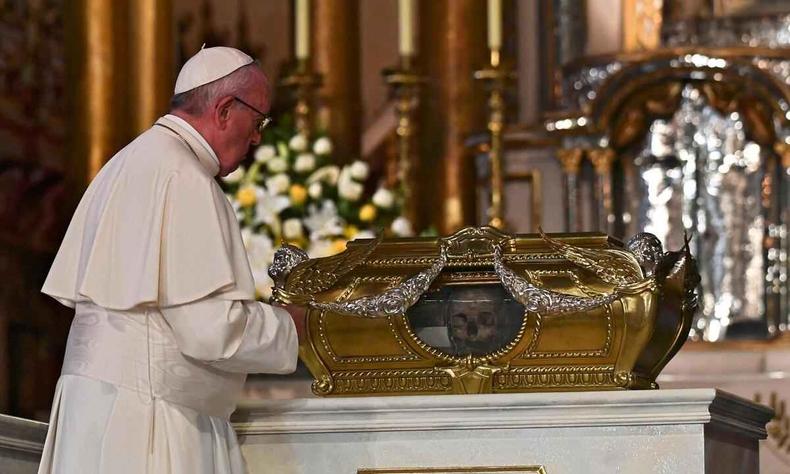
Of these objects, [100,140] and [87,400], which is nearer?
[87,400]

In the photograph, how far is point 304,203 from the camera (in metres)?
7.02

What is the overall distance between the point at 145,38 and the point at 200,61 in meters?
4.12

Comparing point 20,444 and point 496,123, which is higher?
point 496,123

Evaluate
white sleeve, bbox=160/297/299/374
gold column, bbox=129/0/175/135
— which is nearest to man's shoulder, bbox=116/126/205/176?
white sleeve, bbox=160/297/299/374

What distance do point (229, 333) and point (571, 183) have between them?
4147 millimetres

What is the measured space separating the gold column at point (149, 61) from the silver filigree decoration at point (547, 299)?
406cm

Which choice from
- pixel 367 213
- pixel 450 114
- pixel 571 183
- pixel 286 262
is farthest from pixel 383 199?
pixel 286 262

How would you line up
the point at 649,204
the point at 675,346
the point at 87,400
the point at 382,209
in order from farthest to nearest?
the point at 649,204
the point at 382,209
the point at 675,346
the point at 87,400

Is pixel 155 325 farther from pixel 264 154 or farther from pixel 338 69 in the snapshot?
pixel 338 69

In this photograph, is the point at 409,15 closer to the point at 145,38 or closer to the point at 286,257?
the point at 145,38

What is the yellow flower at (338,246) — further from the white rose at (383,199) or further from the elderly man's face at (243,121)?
the elderly man's face at (243,121)

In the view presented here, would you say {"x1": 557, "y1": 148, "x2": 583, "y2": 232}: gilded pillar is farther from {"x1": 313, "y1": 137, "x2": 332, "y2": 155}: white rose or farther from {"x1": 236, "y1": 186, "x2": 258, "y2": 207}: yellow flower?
{"x1": 236, "y1": 186, "x2": 258, "y2": 207}: yellow flower

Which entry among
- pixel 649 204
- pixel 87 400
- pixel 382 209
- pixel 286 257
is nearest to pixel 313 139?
pixel 382 209

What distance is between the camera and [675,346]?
4027mm
